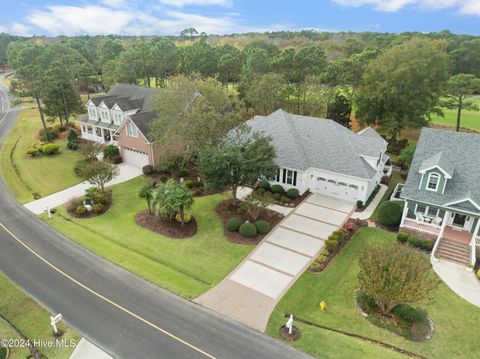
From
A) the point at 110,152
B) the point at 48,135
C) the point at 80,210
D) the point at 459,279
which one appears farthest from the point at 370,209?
the point at 48,135

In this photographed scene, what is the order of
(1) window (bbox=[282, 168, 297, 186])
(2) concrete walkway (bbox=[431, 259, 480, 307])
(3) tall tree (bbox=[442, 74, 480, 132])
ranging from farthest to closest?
(3) tall tree (bbox=[442, 74, 480, 132])
(1) window (bbox=[282, 168, 297, 186])
(2) concrete walkway (bbox=[431, 259, 480, 307])

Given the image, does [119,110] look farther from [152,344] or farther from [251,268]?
[152,344]

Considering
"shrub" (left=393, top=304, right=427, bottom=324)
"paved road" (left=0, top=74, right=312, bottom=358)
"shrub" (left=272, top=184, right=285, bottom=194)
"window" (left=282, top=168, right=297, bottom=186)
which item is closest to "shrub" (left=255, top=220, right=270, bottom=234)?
"shrub" (left=272, top=184, right=285, bottom=194)

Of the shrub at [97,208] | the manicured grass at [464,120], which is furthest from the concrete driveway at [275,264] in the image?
the manicured grass at [464,120]

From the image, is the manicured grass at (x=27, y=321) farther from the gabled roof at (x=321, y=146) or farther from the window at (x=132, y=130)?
the gabled roof at (x=321, y=146)

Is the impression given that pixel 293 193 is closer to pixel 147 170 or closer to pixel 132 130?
pixel 147 170

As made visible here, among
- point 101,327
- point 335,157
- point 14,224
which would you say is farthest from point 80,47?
point 101,327

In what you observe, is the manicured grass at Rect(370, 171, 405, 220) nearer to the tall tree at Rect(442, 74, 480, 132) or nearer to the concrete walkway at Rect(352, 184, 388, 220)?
the concrete walkway at Rect(352, 184, 388, 220)
